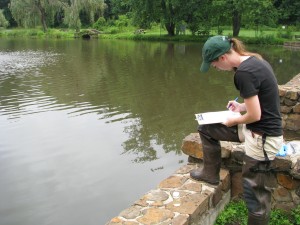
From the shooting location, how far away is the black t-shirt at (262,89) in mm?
2467

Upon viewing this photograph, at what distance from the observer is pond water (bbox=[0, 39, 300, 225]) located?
4.59 metres

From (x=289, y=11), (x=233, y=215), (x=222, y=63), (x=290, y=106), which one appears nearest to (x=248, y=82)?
(x=222, y=63)

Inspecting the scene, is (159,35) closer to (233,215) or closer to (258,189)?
(233,215)

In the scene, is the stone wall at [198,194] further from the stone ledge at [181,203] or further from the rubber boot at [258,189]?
the rubber boot at [258,189]

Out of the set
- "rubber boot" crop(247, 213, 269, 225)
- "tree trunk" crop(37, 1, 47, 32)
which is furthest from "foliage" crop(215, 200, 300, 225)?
"tree trunk" crop(37, 1, 47, 32)

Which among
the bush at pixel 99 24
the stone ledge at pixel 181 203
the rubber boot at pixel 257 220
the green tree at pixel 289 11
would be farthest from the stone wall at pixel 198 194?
the bush at pixel 99 24

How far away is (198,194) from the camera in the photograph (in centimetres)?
322

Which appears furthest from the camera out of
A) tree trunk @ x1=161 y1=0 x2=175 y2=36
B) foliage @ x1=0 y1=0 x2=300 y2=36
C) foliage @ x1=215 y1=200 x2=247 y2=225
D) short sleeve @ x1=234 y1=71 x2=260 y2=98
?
tree trunk @ x1=161 y1=0 x2=175 y2=36

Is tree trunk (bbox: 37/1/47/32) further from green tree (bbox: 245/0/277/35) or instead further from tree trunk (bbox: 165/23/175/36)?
green tree (bbox: 245/0/277/35)

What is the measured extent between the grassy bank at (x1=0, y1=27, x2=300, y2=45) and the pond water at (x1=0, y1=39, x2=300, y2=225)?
12899 millimetres

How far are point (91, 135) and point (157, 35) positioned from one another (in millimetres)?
26915

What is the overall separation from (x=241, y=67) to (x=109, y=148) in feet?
13.6

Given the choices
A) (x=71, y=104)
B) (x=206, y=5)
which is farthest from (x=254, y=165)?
(x=206, y=5)

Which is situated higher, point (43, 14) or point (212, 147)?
point (43, 14)
